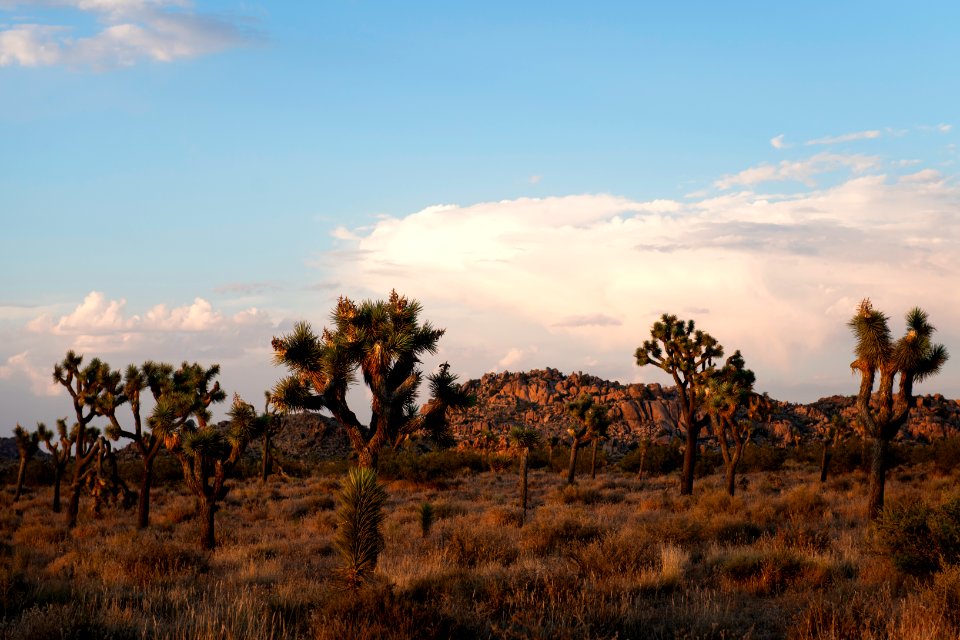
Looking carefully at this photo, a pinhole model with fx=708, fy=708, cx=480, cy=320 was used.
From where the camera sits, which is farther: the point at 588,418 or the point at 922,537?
the point at 588,418

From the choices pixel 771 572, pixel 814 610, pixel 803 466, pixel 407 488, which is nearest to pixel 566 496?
pixel 407 488

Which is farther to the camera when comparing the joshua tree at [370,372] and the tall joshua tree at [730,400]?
the tall joshua tree at [730,400]

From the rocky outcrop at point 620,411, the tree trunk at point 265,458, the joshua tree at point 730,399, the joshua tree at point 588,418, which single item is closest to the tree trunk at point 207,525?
the joshua tree at point 730,399

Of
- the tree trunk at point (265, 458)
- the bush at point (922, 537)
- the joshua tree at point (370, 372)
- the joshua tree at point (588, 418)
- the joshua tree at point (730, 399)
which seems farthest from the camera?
the joshua tree at point (588, 418)

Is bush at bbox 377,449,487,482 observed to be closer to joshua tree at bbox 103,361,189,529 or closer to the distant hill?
joshua tree at bbox 103,361,189,529

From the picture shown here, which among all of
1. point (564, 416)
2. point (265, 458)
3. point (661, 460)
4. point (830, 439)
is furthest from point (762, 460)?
point (564, 416)

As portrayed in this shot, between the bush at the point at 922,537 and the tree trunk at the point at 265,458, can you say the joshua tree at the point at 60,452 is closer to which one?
the tree trunk at the point at 265,458

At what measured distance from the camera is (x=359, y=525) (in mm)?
9789

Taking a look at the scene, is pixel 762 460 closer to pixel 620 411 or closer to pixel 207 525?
pixel 207 525

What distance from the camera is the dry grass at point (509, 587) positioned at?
8188mm

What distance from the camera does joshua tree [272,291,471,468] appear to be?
1891 cm

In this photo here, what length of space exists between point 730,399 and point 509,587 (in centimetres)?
2395

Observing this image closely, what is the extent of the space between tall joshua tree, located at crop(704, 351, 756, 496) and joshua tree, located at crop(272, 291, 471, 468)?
16.7 meters

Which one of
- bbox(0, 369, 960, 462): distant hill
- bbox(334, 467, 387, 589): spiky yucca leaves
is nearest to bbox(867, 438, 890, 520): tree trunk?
bbox(334, 467, 387, 589): spiky yucca leaves
